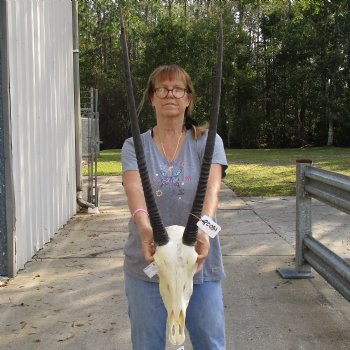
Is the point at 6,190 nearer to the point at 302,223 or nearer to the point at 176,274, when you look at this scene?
the point at 302,223

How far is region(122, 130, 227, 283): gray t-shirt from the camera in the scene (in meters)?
2.54

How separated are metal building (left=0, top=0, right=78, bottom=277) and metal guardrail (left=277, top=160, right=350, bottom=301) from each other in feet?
9.48

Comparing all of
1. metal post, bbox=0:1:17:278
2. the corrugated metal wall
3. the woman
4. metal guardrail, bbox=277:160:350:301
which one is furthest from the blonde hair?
the corrugated metal wall

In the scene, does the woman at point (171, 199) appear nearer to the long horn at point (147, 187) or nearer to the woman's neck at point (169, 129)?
the woman's neck at point (169, 129)

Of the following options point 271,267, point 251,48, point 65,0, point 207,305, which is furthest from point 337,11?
point 207,305

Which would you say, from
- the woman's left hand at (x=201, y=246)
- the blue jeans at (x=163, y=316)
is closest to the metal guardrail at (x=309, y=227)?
the blue jeans at (x=163, y=316)

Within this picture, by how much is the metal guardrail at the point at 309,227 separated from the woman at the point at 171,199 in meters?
1.99

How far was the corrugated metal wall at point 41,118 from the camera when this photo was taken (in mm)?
5777

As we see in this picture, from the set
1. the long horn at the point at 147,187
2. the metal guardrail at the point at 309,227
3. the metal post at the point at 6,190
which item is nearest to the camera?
the long horn at the point at 147,187

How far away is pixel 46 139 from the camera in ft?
23.4

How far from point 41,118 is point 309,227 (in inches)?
143

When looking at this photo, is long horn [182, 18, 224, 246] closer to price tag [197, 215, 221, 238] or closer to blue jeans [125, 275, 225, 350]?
price tag [197, 215, 221, 238]

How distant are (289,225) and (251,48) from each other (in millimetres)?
34651

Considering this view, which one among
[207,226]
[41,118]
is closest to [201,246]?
[207,226]
